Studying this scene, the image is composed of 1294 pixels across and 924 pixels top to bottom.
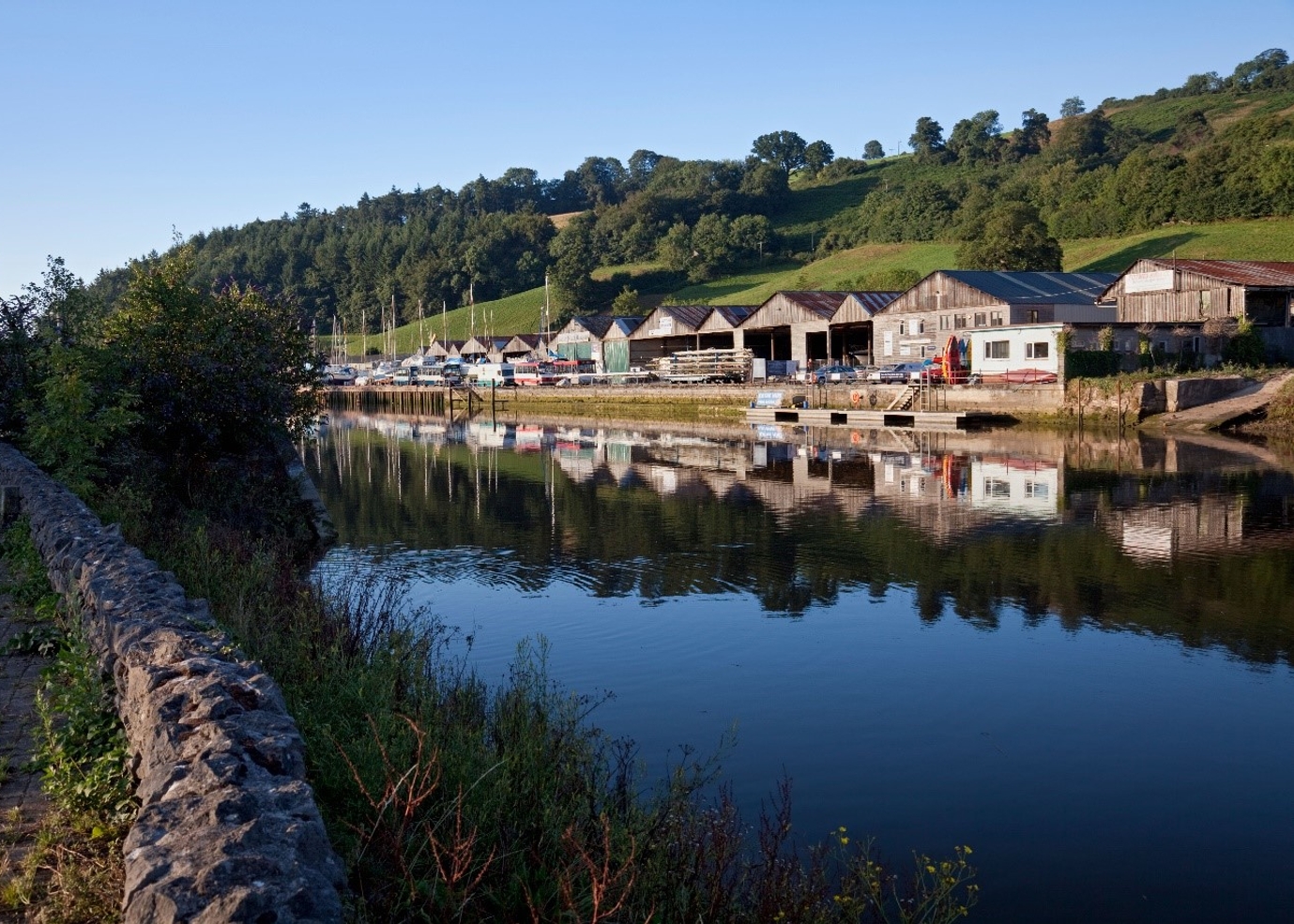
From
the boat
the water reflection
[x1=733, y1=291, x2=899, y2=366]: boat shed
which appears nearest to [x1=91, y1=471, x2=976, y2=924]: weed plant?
the water reflection

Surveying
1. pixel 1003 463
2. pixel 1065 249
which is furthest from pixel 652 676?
pixel 1065 249

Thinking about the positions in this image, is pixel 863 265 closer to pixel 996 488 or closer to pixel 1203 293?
pixel 1203 293

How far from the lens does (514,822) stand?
7.15m

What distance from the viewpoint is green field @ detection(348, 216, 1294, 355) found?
7538 cm

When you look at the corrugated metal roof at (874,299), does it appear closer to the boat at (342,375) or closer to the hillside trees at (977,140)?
the boat at (342,375)

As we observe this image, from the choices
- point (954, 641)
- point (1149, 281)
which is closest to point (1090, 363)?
point (1149, 281)

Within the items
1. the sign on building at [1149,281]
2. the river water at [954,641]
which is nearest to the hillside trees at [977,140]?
the sign on building at [1149,281]

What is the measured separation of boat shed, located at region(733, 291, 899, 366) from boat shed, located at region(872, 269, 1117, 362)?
204cm

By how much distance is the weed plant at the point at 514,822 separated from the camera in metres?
5.82

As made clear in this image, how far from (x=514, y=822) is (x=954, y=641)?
967 cm

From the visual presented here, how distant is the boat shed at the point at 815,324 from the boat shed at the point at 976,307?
Result: 6.71 feet

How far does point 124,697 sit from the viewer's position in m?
6.74

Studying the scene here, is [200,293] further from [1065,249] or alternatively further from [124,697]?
[1065,249]

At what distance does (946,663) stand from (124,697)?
34.0ft
